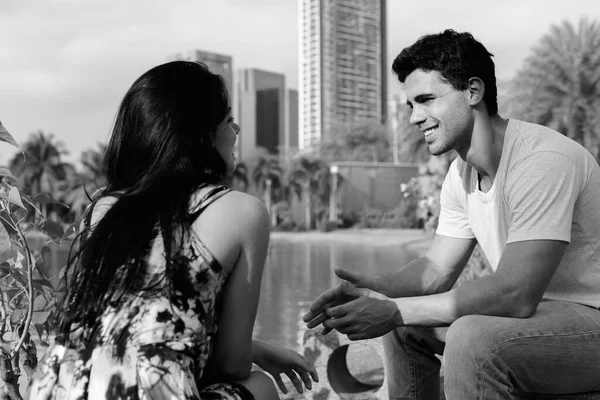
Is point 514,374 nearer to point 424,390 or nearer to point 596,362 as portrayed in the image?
point 596,362

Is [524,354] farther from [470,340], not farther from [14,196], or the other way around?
[14,196]

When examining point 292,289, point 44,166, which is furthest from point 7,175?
point 44,166

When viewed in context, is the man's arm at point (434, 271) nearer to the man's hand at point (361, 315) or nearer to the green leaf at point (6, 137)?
the man's hand at point (361, 315)

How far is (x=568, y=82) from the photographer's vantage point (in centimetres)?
1852

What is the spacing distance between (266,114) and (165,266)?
353 ft

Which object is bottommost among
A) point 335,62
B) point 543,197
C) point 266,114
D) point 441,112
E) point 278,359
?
point 278,359

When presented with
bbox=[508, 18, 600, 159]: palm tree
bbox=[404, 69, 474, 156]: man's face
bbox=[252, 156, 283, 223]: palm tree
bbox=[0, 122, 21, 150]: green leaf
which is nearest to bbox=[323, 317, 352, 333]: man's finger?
bbox=[404, 69, 474, 156]: man's face

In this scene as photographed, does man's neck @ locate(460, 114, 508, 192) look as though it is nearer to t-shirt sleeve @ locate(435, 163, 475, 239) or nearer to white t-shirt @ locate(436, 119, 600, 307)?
white t-shirt @ locate(436, 119, 600, 307)

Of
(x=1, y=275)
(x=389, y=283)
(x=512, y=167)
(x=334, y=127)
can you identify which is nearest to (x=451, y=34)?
(x=512, y=167)

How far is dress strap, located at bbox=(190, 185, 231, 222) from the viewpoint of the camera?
1.42m

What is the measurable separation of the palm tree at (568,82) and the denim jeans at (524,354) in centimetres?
1756

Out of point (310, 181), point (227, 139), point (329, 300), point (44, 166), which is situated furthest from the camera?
point (44, 166)

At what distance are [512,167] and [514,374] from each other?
0.58 meters

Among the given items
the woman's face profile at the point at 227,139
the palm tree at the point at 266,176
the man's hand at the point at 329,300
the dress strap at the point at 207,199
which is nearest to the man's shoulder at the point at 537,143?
the man's hand at the point at 329,300
